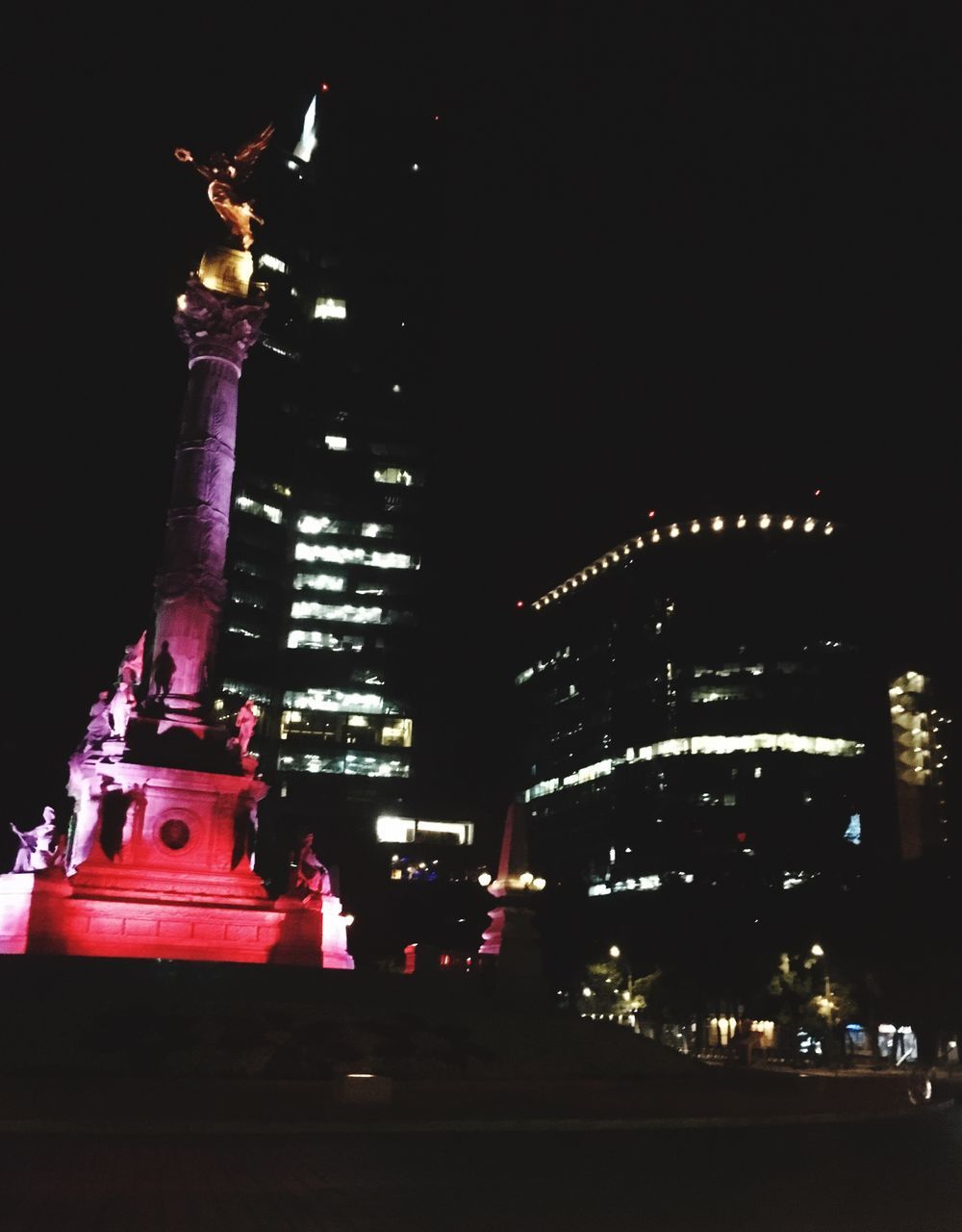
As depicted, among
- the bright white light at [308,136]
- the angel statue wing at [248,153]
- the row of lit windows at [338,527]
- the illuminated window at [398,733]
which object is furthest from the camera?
the bright white light at [308,136]

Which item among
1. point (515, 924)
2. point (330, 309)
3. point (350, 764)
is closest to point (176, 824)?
point (515, 924)

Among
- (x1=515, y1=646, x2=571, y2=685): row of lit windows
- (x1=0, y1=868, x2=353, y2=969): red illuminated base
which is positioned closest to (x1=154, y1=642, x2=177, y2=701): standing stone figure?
(x1=0, y1=868, x2=353, y2=969): red illuminated base

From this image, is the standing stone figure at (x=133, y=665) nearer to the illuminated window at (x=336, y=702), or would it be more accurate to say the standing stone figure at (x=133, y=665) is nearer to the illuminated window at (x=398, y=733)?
the illuminated window at (x=336, y=702)

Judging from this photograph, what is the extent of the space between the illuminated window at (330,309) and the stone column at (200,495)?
303ft

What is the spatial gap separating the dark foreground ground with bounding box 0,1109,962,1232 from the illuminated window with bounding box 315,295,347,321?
12393 centimetres

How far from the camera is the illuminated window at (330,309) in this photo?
131 metres

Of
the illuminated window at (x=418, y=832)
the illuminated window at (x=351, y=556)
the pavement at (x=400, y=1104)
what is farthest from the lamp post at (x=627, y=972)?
the illuminated window at (x=351, y=556)

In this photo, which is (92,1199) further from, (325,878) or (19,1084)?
(325,878)

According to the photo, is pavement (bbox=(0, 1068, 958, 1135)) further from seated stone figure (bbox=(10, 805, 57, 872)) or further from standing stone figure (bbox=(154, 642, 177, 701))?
standing stone figure (bbox=(154, 642, 177, 701))

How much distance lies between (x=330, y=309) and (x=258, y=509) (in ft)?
92.3

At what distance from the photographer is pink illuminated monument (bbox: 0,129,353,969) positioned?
31438mm

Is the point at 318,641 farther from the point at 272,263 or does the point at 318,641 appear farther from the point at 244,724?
Answer: the point at 244,724

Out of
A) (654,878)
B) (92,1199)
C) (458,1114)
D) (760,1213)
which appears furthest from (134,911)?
(654,878)

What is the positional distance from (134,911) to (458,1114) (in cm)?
1783
